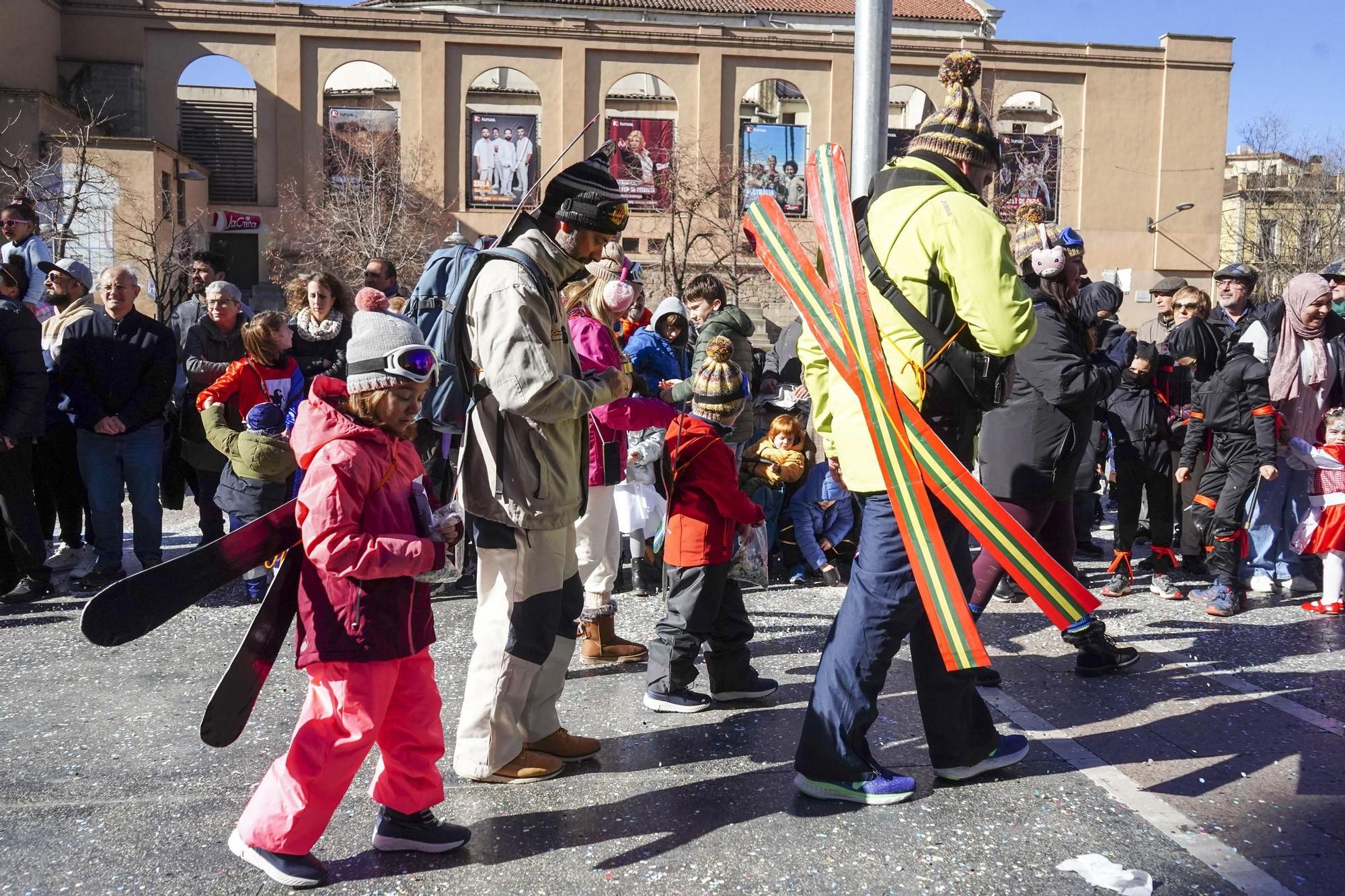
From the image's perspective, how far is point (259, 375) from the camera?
21.9 feet

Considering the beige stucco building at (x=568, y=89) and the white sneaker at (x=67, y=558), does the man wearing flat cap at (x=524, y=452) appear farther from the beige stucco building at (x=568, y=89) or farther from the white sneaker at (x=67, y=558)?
the beige stucco building at (x=568, y=89)

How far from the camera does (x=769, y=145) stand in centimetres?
4069

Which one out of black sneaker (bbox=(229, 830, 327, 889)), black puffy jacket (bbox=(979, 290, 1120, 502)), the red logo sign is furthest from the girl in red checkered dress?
the red logo sign

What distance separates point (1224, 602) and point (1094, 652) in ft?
5.76

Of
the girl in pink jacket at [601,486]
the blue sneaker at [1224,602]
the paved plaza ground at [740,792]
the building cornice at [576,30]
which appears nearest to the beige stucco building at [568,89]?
the building cornice at [576,30]

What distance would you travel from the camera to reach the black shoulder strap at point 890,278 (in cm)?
356

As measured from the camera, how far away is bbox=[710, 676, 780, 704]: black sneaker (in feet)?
15.5

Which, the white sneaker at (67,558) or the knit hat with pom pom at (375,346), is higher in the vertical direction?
the knit hat with pom pom at (375,346)

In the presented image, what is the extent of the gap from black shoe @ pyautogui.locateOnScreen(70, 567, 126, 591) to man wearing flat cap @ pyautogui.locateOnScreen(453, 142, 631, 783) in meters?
3.83

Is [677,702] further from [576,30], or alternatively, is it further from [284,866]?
[576,30]

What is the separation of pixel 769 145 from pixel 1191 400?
3452cm

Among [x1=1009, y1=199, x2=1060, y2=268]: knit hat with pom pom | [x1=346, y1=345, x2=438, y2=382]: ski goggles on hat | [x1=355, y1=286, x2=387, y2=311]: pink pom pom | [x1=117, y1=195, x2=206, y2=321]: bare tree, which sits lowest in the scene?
[x1=346, y1=345, x2=438, y2=382]: ski goggles on hat

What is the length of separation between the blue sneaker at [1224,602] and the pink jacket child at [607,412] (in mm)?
3457

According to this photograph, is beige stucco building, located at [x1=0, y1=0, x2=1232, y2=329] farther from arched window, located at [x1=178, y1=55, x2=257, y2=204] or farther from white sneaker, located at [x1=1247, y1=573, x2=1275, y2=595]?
white sneaker, located at [x1=1247, y1=573, x2=1275, y2=595]
